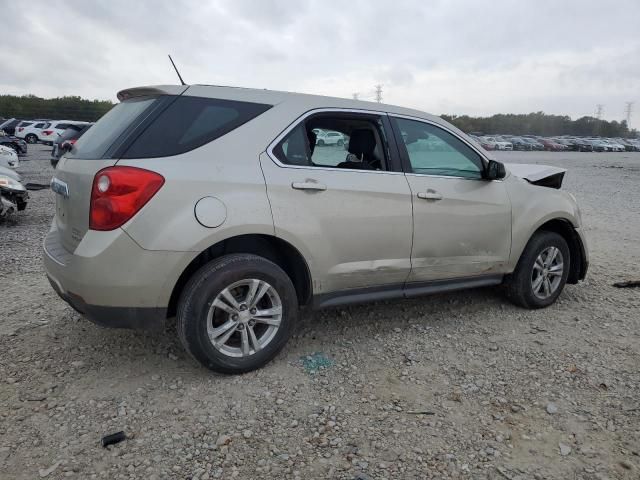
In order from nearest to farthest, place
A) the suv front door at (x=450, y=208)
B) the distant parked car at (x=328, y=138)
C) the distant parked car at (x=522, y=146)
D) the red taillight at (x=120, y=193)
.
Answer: the red taillight at (x=120, y=193) → the distant parked car at (x=328, y=138) → the suv front door at (x=450, y=208) → the distant parked car at (x=522, y=146)

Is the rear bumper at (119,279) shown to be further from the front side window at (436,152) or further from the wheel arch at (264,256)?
the front side window at (436,152)

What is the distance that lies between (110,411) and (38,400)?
463 millimetres

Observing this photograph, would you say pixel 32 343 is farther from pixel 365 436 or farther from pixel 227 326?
pixel 365 436

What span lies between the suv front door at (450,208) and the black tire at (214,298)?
1072 mm

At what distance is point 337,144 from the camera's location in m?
3.92

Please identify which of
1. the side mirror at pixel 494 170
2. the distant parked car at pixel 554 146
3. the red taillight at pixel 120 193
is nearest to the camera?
the red taillight at pixel 120 193

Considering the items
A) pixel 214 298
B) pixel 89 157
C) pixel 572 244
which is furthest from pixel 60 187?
pixel 572 244

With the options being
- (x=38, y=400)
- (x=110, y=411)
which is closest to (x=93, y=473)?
(x=110, y=411)

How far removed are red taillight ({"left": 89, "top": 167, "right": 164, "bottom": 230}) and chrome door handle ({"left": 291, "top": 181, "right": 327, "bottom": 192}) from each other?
82 centimetres

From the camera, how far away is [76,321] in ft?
13.2

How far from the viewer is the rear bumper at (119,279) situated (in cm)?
282

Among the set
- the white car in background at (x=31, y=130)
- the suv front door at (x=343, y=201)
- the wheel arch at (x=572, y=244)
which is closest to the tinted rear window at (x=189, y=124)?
the suv front door at (x=343, y=201)

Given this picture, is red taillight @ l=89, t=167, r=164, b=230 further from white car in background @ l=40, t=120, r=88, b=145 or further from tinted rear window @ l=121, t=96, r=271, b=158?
white car in background @ l=40, t=120, r=88, b=145

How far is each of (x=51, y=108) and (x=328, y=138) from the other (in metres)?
53.6
